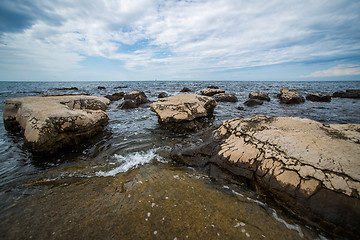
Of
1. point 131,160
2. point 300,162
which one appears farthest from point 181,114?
point 300,162

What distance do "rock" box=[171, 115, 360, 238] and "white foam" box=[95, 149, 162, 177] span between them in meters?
0.74

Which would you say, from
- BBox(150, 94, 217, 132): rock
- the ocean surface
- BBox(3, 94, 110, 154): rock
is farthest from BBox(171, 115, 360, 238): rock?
BBox(3, 94, 110, 154): rock

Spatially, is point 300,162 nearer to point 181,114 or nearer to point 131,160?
point 131,160

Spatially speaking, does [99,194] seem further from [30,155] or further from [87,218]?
[30,155]

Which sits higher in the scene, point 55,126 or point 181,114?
point 55,126

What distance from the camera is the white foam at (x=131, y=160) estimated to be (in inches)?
119

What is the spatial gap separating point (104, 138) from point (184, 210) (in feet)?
12.2

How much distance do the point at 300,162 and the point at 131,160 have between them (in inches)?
127

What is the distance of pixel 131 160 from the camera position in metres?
3.52

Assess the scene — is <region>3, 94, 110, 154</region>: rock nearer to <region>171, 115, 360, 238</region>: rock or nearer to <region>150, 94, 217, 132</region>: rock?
<region>150, 94, 217, 132</region>: rock

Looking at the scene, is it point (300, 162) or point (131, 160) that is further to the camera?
point (131, 160)

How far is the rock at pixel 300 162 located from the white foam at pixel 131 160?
2.41ft

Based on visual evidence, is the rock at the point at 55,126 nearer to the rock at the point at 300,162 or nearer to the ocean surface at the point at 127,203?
the ocean surface at the point at 127,203

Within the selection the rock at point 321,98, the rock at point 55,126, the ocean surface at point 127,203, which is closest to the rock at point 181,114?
the ocean surface at point 127,203
